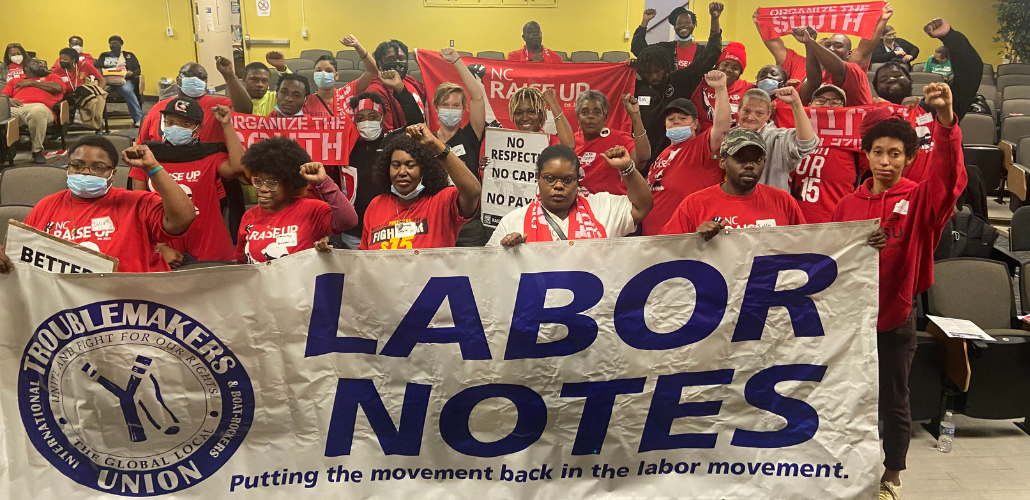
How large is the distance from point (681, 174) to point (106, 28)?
51.6 ft

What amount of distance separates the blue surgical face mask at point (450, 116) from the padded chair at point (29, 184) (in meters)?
2.97

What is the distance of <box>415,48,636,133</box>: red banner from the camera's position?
6.07 meters

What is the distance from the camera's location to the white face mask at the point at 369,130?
505 centimetres

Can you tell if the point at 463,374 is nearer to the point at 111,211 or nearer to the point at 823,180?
the point at 111,211

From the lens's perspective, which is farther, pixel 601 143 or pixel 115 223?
pixel 601 143

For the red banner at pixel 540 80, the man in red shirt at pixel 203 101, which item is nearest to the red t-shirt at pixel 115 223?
the man in red shirt at pixel 203 101

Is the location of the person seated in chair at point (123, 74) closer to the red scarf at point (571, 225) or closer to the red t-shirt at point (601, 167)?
the red t-shirt at point (601, 167)

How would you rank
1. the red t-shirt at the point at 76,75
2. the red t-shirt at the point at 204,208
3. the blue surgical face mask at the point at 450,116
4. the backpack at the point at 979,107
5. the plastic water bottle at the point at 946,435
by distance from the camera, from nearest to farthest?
1. the plastic water bottle at the point at 946,435
2. the red t-shirt at the point at 204,208
3. the blue surgical face mask at the point at 450,116
4. the backpack at the point at 979,107
5. the red t-shirt at the point at 76,75

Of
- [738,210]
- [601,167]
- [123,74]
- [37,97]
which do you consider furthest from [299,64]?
[738,210]

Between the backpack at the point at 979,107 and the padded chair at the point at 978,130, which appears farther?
the backpack at the point at 979,107

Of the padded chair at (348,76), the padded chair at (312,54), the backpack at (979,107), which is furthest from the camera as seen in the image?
the padded chair at (312,54)

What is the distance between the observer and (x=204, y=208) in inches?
176

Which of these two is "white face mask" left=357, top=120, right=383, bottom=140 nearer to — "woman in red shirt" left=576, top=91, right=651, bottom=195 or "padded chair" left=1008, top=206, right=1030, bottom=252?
"woman in red shirt" left=576, top=91, right=651, bottom=195

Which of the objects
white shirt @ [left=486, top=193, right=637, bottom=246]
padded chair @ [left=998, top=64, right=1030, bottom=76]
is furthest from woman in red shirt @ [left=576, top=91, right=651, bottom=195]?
padded chair @ [left=998, top=64, right=1030, bottom=76]
